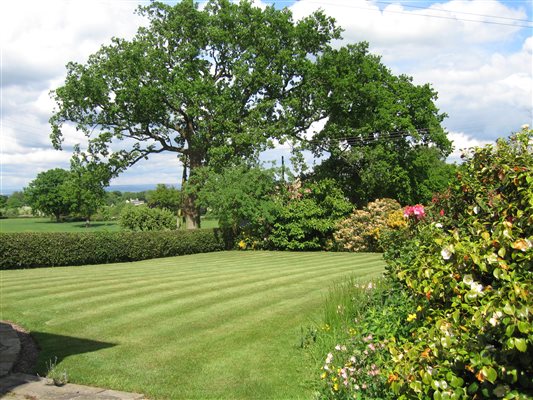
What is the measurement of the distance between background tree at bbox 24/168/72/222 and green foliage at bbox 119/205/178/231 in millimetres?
47606

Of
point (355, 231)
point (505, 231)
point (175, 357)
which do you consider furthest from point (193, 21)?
point (505, 231)

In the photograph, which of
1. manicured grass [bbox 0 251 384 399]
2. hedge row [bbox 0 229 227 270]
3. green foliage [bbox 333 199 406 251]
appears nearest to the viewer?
manicured grass [bbox 0 251 384 399]

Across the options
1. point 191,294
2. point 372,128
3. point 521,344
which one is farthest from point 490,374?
point 372,128

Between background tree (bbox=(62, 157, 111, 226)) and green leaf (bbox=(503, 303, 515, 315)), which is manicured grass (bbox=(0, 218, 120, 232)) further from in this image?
green leaf (bbox=(503, 303, 515, 315))

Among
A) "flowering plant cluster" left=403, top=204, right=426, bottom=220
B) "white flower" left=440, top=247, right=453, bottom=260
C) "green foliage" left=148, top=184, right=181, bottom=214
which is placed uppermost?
"green foliage" left=148, top=184, right=181, bottom=214

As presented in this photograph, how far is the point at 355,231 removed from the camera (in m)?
25.2

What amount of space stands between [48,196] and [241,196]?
185ft

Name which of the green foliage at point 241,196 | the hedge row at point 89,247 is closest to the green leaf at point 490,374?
the hedge row at point 89,247

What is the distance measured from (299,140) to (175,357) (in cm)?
2552

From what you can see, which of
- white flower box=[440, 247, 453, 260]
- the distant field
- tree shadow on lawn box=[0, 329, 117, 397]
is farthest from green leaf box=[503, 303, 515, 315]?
the distant field

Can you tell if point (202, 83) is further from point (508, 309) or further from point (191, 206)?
point (508, 309)

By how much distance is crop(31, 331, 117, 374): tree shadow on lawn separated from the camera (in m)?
6.10

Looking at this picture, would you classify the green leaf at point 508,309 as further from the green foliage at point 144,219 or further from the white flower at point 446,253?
the green foliage at point 144,219

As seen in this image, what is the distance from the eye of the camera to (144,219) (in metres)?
27.7
